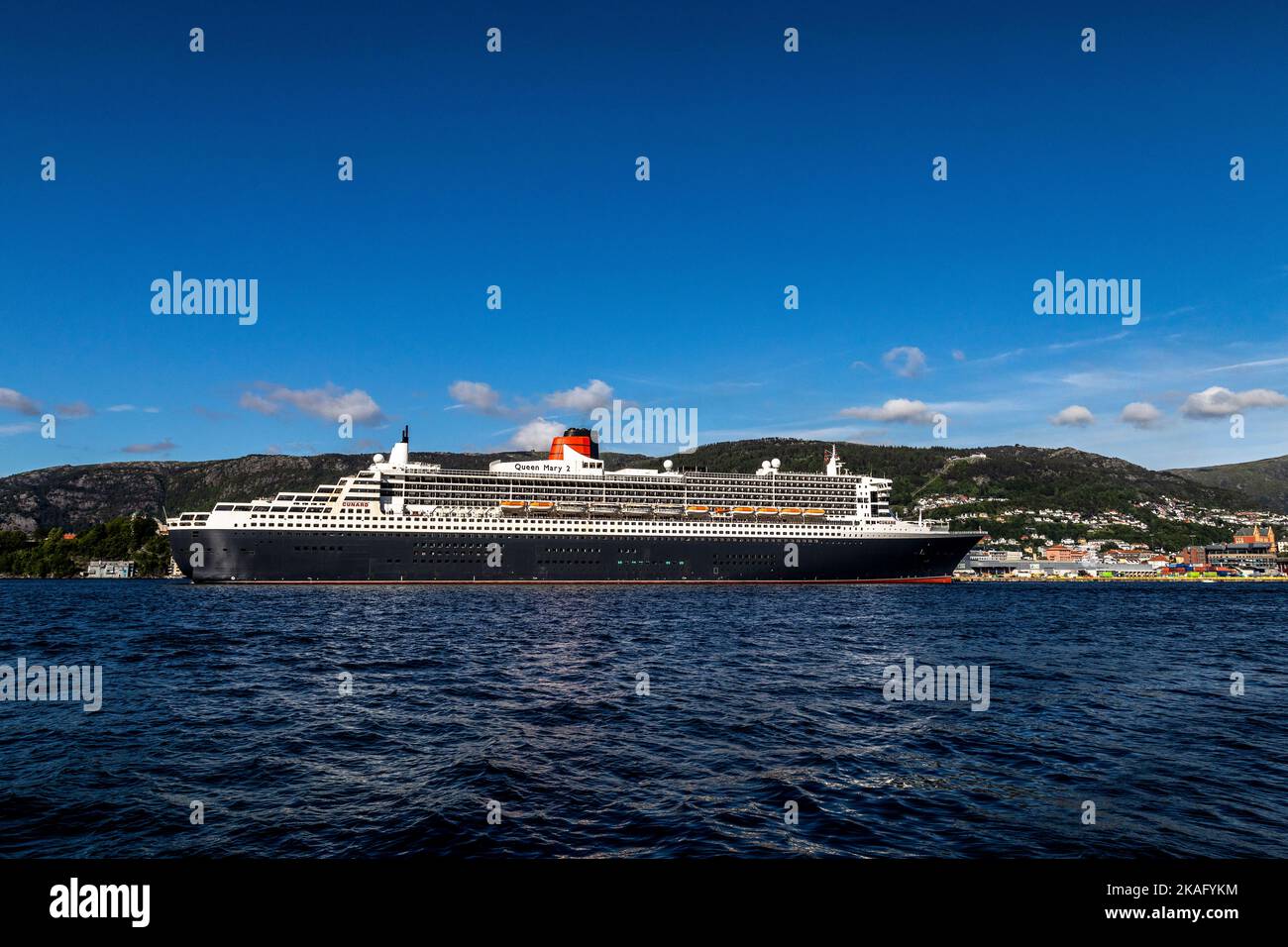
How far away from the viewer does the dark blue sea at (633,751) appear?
11.9 meters

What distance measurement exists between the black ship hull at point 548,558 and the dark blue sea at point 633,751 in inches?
1754

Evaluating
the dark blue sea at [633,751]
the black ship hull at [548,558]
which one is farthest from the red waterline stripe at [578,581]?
the dark blue sea at [633,751]

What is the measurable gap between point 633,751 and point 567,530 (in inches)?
2849

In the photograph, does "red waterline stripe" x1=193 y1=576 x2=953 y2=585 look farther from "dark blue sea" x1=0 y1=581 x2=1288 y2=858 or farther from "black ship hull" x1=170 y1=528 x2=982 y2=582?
"dark blue sea" x1=0 y1=581 x2=1288 y2=858

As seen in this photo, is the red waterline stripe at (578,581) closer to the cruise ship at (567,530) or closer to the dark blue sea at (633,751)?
the cruise ship at (567,530)

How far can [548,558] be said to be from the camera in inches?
3356

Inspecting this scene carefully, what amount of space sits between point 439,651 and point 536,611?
2068 cm

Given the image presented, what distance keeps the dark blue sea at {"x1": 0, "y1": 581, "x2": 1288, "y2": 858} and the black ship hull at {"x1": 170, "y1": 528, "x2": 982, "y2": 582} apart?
4456cm

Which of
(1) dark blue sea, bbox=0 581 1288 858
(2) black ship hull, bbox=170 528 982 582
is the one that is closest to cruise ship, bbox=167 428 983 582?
(2) black ship hull, bbox=170 528 982 582

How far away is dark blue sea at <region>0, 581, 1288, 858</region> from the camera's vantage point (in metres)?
11.9

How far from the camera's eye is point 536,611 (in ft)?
170
